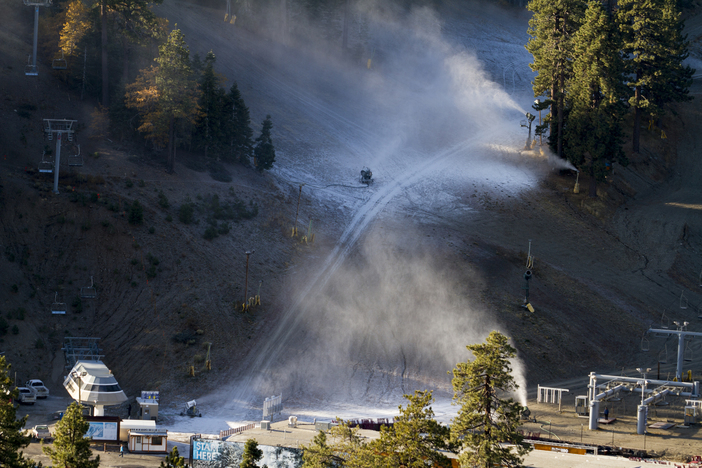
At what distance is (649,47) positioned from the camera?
8369cm

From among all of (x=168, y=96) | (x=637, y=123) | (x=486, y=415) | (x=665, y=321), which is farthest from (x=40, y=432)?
(x=637, y=123)

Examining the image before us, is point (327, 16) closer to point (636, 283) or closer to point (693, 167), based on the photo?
point (693, 167)

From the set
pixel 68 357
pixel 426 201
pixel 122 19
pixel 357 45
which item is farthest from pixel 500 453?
pixel 357 45

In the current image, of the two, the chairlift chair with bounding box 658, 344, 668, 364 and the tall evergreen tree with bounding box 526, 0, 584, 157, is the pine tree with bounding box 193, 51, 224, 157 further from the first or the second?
the chairlift chair with bounding box 658, 344, 668, 364

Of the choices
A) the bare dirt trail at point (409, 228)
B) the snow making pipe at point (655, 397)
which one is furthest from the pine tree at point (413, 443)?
the snow making pipe at point (655, 397)

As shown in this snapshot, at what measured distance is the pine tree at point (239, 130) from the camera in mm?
74688

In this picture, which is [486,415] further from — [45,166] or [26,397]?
[45,166]

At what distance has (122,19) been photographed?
248ft

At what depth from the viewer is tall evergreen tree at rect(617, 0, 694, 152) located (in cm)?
8338

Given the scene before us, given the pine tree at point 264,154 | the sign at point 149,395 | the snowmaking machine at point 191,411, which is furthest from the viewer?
the pine tree at point 264,154

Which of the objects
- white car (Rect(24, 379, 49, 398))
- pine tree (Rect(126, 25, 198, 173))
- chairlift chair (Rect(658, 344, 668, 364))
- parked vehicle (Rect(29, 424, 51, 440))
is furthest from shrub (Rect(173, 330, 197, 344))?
chairlift chair (Rect(658, 344, 668, 364))

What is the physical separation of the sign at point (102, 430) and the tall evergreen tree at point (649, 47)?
62.3 metres

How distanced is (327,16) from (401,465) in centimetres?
9549

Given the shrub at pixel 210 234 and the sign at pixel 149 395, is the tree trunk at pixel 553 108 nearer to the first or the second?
the shrub at pixel 210 234
